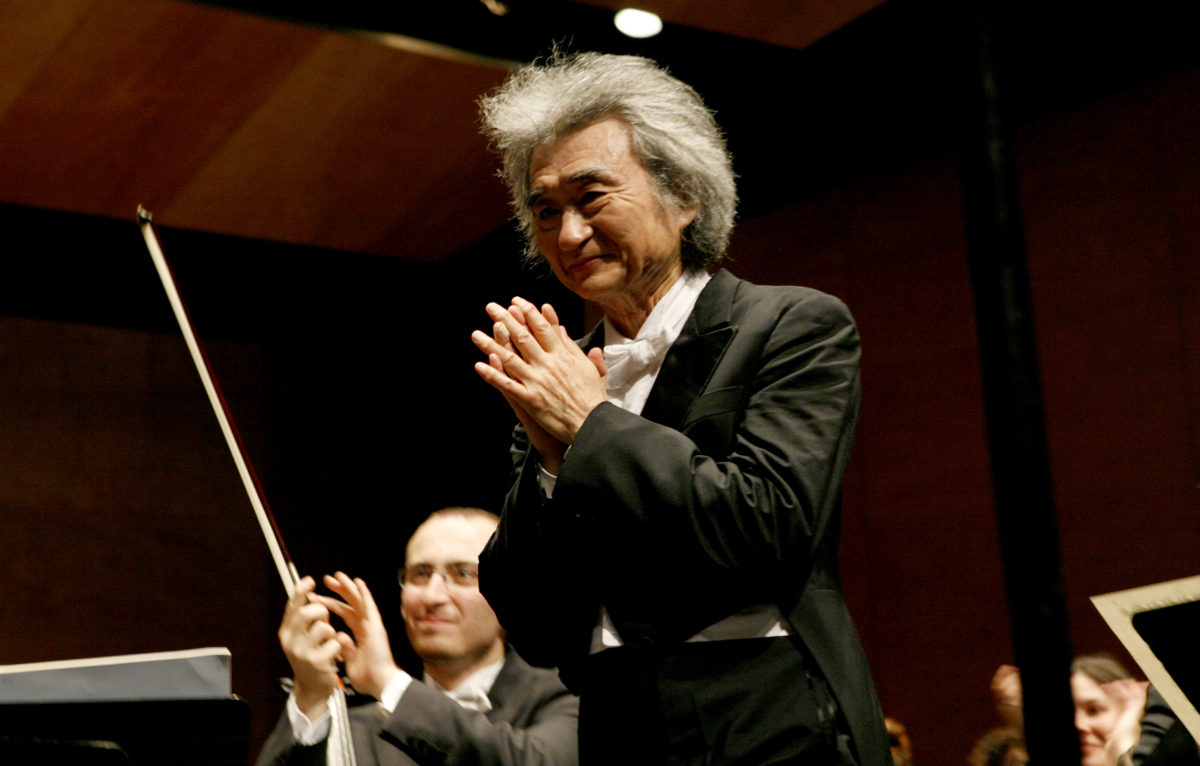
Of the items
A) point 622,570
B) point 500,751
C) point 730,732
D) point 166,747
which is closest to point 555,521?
point 622,570

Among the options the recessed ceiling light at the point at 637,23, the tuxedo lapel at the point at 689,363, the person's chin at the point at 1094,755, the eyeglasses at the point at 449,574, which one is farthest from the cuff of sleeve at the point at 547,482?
the recessed ceiling light at the point at 637,23

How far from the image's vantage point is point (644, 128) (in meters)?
1.44

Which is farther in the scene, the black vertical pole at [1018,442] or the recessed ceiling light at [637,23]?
the recessed ceiling light at [637,23]

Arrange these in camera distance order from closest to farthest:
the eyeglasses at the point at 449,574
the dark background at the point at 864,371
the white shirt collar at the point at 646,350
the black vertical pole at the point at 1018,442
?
the black vertical pole at the point at 1018,442 → the white shirt collar at the point at 646,350 → the eyeglasses at the point at 449,574 → the dark background at the point at 864,371

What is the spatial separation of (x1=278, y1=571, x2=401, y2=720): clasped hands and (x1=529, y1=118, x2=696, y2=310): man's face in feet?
2.49

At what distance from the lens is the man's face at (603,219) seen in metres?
1.37

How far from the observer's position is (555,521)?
123cm

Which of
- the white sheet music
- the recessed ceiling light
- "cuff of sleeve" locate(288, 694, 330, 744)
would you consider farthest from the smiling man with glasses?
the recessed ceiling light

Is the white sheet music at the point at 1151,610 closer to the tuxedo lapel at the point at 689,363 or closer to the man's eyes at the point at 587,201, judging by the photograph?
the tuxedo lapel at the point at 689,363

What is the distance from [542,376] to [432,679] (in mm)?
1566

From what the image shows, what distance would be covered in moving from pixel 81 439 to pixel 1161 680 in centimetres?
505

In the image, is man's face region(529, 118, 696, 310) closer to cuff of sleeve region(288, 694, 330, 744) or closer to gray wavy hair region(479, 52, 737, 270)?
gray wavy hair region(479, 52, 737, 270)

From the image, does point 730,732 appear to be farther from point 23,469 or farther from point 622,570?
point 23,469

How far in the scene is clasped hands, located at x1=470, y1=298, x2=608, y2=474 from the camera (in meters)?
1.20
